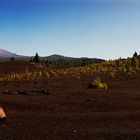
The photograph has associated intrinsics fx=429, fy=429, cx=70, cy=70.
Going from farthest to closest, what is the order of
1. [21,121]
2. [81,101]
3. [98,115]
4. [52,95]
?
[52,95]
[81,101]
[98,115]
[21,121]

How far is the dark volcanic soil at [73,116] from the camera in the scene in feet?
69.7

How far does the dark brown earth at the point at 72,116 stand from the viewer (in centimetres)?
2120

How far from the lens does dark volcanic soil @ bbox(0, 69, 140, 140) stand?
21234 mm

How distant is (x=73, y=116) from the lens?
2784 centimetres

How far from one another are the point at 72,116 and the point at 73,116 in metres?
0.07

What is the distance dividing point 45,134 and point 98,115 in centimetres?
751

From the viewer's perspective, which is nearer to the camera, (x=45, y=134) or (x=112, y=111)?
(x=45, y=134)

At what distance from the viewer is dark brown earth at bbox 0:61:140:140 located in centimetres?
2120

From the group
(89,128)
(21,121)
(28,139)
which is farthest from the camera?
(21,121)

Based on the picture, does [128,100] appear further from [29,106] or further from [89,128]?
[89,128]

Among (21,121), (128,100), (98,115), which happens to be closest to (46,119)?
(21,121)

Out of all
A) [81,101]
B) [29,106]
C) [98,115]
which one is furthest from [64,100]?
[98,115]

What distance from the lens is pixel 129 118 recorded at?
2675 cm

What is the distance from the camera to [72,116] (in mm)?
27859
